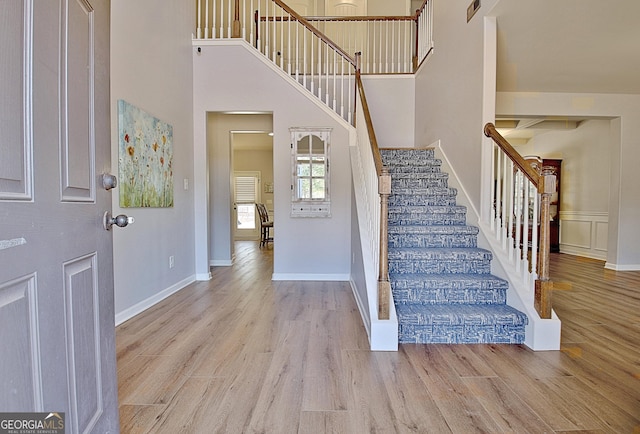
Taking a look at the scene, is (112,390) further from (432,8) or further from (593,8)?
(432,8)

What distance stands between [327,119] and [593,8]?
2.81 meters

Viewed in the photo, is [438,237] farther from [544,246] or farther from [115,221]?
[115,221]

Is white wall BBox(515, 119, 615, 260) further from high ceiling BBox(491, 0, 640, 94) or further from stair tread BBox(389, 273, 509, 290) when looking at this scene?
stair tread BBox(389, 273, 509, 290)

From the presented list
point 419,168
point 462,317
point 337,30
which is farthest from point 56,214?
point 337,30

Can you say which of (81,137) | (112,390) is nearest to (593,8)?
(81,137)

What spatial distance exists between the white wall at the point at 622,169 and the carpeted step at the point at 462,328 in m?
3.88

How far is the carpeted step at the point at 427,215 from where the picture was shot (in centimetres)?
348

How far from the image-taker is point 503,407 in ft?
5.41

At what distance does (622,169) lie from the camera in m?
5.01

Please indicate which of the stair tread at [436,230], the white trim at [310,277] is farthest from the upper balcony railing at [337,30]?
the white trim at [310,277]

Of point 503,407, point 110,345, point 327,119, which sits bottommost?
point 503,407

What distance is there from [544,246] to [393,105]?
3503mm

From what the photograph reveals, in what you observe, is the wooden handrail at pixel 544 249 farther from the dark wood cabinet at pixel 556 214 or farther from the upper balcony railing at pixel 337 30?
the dark wood cabinet at pixel 556 214

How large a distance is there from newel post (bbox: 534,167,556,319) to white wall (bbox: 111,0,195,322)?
10.9ft
